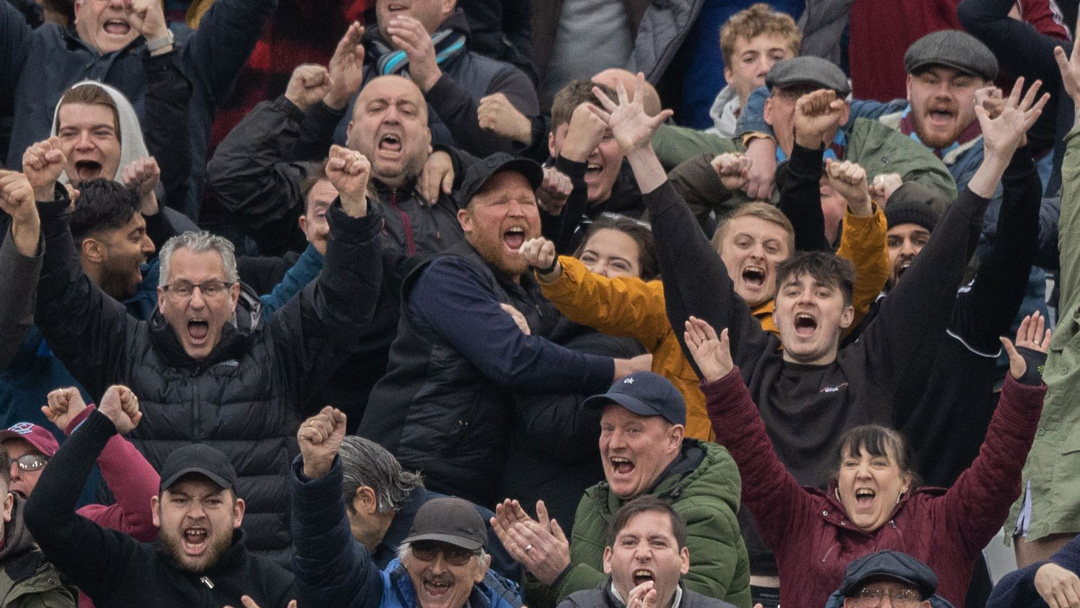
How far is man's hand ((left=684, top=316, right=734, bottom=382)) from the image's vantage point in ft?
26.0

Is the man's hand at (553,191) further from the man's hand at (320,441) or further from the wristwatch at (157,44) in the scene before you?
the man's hand at (320,441)

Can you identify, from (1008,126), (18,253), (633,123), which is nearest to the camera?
(18,253)

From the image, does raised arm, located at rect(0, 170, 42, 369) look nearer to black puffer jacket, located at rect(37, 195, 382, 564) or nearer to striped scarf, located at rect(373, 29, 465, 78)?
black puffer jacket, located at rect(37, 195, 382, 564)

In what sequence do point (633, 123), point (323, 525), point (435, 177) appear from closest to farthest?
point (323, 525) < point (633, 123) < point (435, 177)

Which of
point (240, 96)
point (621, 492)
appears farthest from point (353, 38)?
point (621, 492)

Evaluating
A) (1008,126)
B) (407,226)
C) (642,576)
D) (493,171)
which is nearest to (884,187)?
(1008,126)

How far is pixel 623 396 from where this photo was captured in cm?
813

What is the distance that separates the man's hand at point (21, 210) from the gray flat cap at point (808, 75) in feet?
10.9

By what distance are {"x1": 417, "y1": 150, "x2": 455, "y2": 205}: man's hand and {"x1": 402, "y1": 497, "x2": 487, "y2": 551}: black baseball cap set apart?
7.44 ft

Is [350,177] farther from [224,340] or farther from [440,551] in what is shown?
[440,551]

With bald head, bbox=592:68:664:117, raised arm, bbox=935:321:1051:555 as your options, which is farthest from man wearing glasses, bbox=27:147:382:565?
raised arm, bbox=935:321:1051:555

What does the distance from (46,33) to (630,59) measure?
123 inches

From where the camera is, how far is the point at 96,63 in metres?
10.7

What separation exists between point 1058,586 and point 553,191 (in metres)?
3.09
